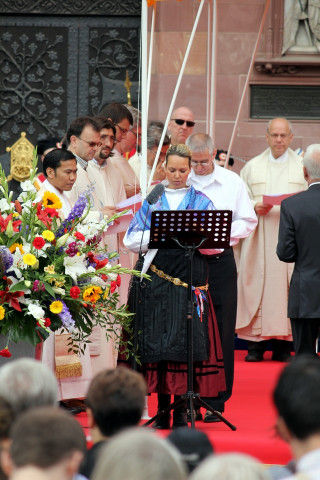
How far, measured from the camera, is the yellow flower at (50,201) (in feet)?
20.2

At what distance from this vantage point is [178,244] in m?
6.42

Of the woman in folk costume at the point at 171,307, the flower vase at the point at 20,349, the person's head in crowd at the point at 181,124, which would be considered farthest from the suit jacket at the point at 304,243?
the person's head in crowd at the point at 181,124

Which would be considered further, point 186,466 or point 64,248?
point 64,248

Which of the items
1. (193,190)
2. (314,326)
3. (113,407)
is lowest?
(314,326)

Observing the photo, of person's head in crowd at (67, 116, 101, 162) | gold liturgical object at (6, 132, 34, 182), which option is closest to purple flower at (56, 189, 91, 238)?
person's head in crowd at (67, 116, 101, 162)

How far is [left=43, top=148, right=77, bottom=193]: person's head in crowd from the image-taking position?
276 inches

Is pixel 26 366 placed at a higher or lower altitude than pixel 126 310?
higher

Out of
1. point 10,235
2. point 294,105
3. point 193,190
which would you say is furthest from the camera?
point 294,105

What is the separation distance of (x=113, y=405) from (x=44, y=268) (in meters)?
2.51

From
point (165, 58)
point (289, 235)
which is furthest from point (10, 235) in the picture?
point (165, 58)

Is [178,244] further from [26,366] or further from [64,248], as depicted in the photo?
[26,366]

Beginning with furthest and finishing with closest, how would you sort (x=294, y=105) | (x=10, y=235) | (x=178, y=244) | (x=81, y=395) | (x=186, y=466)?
(x=294, y=105), (x=81, y=395), (x=178, y=244), (x=10, y=235), (x=186, y=466)

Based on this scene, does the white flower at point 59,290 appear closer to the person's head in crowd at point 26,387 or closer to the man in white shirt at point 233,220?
the man in white shirt at point 233,220

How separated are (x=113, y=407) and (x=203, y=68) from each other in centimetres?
887
